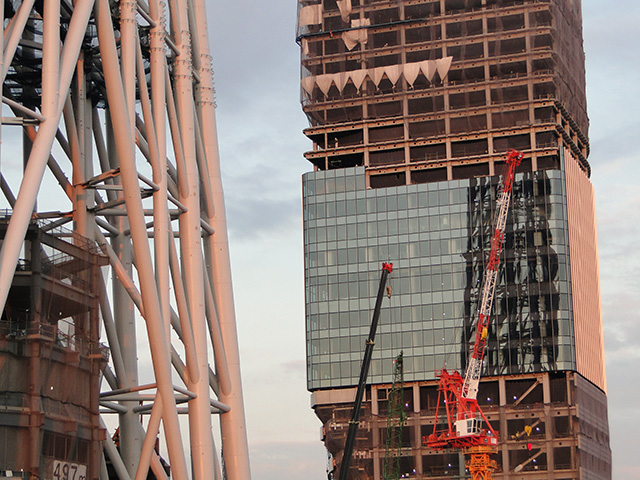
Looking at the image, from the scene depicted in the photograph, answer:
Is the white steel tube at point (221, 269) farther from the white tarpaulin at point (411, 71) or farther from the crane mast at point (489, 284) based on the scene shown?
the white tarpaulin at point (411, 71)

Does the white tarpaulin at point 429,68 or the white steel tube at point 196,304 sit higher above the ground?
the white tarpaulin at point 429,68

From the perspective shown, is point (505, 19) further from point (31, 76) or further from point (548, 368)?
point (31, 76)

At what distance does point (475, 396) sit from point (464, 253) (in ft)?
72.6

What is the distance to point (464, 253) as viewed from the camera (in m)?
187

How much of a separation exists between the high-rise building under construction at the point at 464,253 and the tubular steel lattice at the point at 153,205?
127586mm

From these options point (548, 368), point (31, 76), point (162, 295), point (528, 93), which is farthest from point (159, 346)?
point (528, 93)

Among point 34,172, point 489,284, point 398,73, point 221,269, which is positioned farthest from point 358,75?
point 34,172

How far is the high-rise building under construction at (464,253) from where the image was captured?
181000 mm

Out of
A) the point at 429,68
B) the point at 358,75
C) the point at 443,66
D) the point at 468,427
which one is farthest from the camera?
the point at 358,75

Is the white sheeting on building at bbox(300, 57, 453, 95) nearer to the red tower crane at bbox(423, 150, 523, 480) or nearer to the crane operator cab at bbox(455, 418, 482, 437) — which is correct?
the red tower crane at bbox(423, 150, 523, 480)

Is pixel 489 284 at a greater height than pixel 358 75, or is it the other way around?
pixel 358 75

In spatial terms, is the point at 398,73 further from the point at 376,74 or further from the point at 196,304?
the point at 196,304

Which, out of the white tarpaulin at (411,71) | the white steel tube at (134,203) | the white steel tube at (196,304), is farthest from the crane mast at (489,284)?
the white steel tube at (134,203)

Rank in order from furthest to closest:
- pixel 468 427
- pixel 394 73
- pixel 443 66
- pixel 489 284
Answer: pixel 394 73 < pixel 443 66 < pixel 489 284 < pixel 468 427
